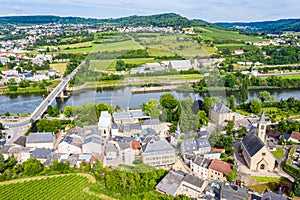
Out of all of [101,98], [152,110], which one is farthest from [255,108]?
[101,98]

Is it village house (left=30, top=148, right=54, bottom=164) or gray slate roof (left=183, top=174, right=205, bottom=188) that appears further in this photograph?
village house (left=30, top=148, right=54, bottom=164)

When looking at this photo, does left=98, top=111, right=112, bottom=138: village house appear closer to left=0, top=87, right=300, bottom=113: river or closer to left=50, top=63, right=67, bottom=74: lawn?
left=0, top=87, right=300, bottom=113: river

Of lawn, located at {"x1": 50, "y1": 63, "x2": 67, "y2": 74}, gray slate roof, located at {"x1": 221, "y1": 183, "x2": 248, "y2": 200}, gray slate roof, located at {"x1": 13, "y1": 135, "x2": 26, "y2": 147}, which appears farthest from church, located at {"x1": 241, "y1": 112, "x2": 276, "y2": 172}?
lawn, located at {"x1": 50, "y1": 63, "x2": 67, "y2": 74}

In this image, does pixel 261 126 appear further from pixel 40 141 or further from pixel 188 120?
pixel 40 141

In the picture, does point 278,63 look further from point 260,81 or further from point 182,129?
point 182,129

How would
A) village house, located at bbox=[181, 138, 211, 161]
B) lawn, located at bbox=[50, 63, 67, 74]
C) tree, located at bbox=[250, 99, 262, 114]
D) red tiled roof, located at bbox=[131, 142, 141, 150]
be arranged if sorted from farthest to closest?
lawn, located at bbox=[50, 63, 67, 74]
tree, located at bbox=[250, 99, 262, 114]
red tiled roof, located at bbox=[131, 142, 141, 150]
village house, located at bbox=[181, 138, 211, 161]

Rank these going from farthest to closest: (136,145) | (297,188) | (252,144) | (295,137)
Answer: (295,137), (136,145), (252,144), (297,188)

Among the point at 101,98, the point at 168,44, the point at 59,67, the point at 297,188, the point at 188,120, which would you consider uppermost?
the point at 168,44
